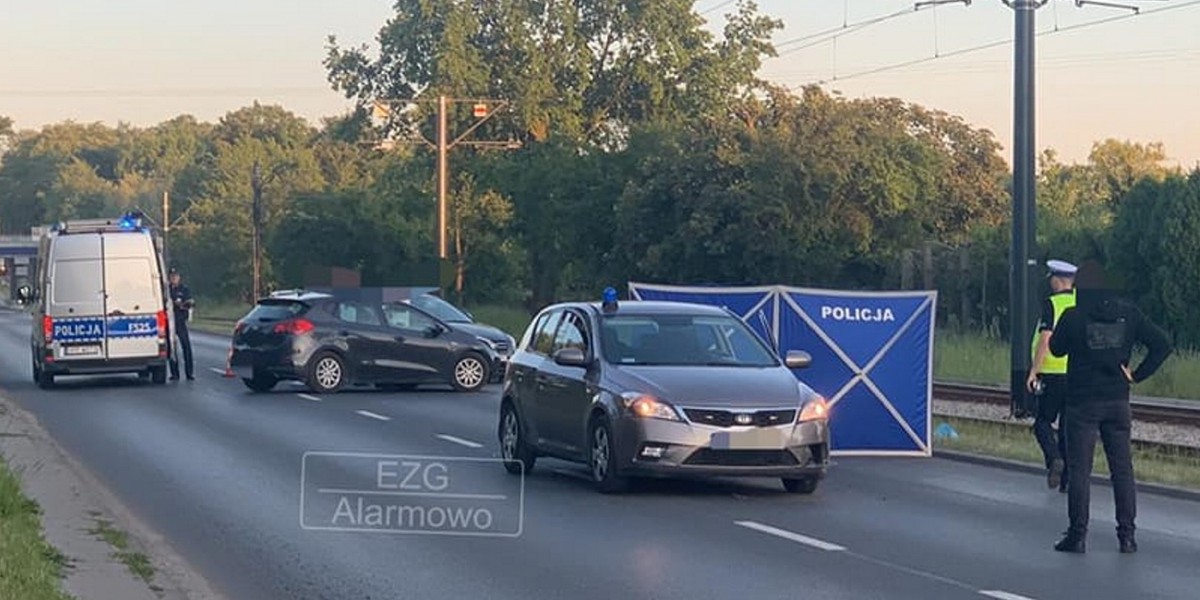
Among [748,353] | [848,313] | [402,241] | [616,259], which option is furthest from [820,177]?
[748,353]

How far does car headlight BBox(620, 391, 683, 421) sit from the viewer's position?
47.6 feet

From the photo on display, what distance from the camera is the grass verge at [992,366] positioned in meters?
29.0

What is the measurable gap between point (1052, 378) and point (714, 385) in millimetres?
2713

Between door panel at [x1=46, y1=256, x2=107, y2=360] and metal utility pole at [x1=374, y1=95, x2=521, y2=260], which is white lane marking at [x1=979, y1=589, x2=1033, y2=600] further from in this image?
metal utility pole at [x1=374, y1=95, x2=521, y2=260]

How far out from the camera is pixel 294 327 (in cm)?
2778

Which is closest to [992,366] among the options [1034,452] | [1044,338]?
[1034,452]

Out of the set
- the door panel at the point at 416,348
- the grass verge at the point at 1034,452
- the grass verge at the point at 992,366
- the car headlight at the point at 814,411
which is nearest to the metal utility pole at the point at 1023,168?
the grass verge at the point at 1034,452

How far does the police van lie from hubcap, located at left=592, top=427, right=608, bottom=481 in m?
15.6

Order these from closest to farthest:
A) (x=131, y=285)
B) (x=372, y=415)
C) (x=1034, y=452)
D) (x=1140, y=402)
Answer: (x=1034, y=452) < (x=372, y=415) < (x=1140, y=402) < (x=131, y=285)

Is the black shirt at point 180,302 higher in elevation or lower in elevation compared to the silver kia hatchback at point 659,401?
higher

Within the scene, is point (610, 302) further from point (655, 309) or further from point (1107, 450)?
point (1107, 450)

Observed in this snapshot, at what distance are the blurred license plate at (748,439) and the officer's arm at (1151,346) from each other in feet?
9.89

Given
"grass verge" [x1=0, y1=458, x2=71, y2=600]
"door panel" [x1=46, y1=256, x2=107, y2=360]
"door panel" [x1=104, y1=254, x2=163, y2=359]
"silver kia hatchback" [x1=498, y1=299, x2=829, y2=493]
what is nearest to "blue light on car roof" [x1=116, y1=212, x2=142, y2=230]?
"door panel" [x1=104, y1=254, x2=163, y2=359]

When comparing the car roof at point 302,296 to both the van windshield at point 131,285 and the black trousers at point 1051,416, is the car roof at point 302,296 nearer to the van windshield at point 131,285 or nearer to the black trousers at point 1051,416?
the van windshield at point 131,285
